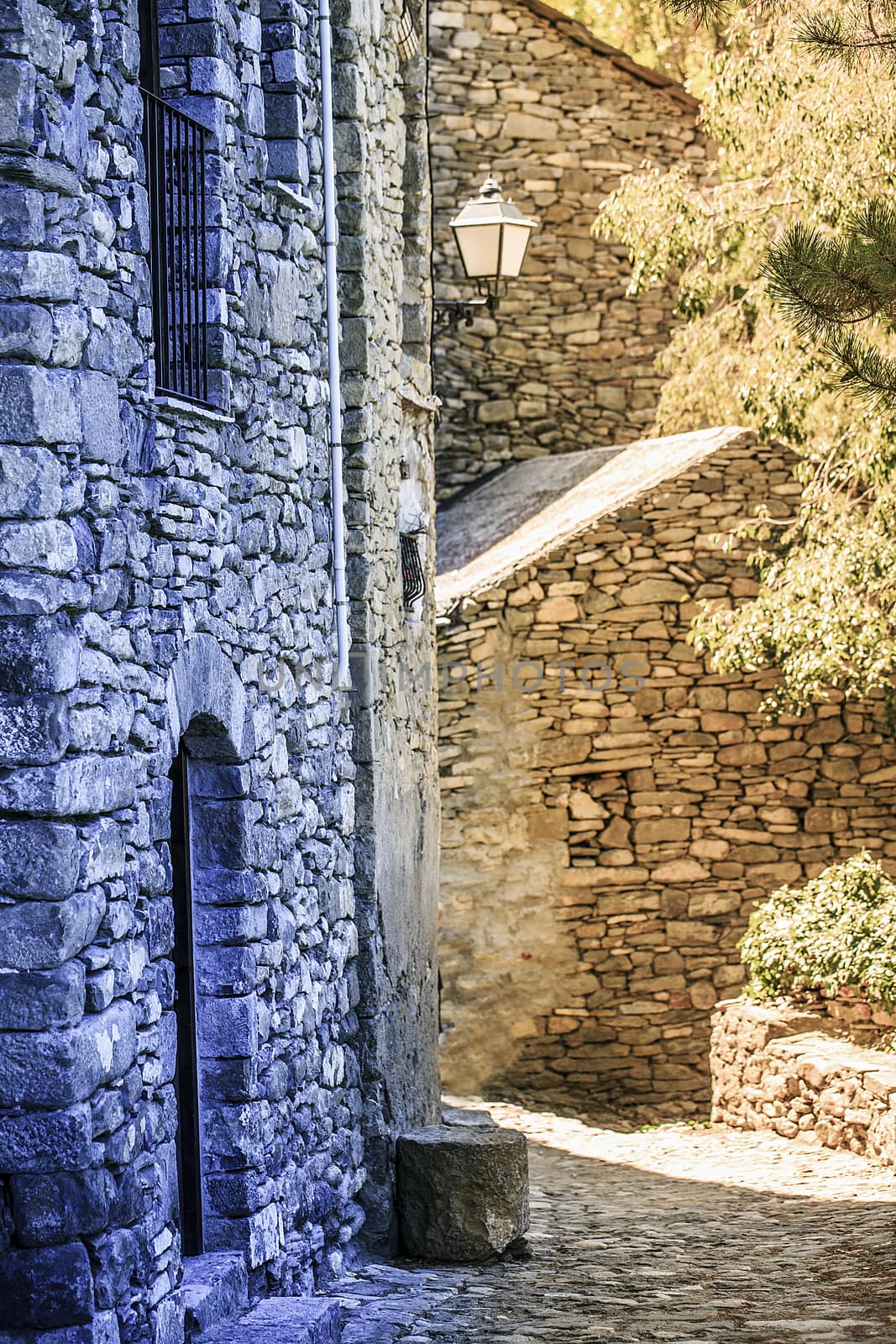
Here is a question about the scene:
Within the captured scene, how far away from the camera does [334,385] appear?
643 centimetres

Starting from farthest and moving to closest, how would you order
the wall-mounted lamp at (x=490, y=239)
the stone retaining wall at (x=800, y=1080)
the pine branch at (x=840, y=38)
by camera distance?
the wall-mounted lamp at (x=490, y=239) → the stone retaining wall at (x=800, y=1080) → the pine branch at (x=840, y=38)

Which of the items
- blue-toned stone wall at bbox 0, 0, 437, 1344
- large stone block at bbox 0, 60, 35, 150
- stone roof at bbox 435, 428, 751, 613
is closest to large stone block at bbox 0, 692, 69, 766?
blue-toned stone wall at bbox 0, 0, 437, 1344

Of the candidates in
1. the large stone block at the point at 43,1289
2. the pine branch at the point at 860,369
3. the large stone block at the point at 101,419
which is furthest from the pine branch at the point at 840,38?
the large stone block at the point at 43,1289

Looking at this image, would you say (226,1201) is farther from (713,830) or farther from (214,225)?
(713,830)

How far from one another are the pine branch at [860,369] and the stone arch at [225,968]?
278 centimetres

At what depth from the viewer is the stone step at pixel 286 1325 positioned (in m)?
4.60

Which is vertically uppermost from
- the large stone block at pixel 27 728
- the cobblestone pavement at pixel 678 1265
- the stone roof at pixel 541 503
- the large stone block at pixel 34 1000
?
the stone roof at pixel 541 503

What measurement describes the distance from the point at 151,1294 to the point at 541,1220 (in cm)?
387

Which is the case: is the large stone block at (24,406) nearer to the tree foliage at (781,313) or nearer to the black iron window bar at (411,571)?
the black iron window bar at (411,571)

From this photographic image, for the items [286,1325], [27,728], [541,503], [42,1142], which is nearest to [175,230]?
[27,728]

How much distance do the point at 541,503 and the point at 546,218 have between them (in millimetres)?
3673

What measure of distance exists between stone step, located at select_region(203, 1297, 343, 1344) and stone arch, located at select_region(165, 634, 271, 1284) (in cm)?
24

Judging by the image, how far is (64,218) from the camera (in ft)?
13.2

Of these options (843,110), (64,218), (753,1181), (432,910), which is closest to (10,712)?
(64,218)
